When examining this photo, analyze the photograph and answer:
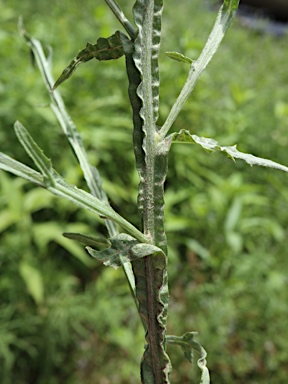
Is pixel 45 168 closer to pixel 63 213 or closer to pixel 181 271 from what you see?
pixel 63 213

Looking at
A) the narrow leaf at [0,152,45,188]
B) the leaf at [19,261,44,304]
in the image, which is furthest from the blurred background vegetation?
the narrow leaf at [0,152,45,188]

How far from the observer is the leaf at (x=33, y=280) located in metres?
1.39

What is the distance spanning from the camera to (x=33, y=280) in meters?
1.42

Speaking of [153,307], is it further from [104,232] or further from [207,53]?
[104,232]

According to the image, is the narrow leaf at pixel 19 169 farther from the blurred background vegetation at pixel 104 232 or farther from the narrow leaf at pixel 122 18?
the blurred background vegetation at pixel 104 232

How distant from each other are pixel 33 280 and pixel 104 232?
0.51 metres

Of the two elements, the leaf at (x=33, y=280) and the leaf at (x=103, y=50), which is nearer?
the leaf at (x=103, y=50)

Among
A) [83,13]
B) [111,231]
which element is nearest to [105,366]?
[111,231]

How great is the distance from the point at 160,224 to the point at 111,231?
81mm

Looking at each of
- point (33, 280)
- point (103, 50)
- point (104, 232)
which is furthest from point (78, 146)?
point (104, 232)

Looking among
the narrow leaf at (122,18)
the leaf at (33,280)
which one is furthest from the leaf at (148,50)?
the leaf at (33,280)

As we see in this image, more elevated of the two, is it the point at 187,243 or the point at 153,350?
the point at 153,350

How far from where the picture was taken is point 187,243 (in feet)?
5.59

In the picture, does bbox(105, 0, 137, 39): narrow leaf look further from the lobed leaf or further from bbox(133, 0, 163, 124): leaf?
the lobed leaf
